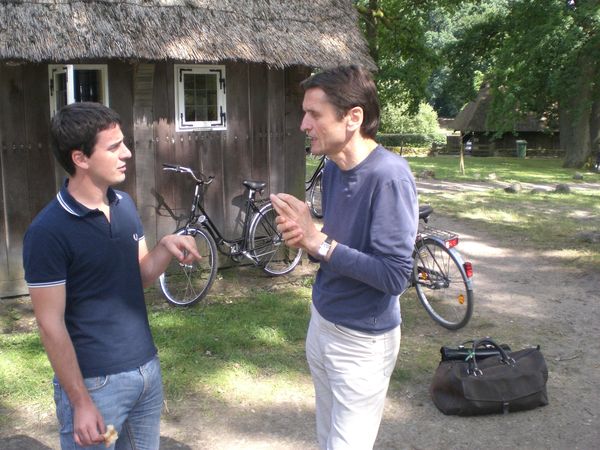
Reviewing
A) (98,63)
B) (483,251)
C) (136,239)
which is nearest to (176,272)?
(98,63)

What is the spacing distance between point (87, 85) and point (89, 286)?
5.54 meters

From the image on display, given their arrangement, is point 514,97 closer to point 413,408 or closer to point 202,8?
point 202,8

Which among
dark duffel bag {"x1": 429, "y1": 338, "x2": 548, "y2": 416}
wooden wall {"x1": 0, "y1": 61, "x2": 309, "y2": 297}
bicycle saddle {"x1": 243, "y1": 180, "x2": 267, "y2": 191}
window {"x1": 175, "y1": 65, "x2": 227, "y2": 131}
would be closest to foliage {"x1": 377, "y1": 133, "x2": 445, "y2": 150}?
wooden wall {"x1": 0, "y1": 61, "x2": 309, "y2": 297}

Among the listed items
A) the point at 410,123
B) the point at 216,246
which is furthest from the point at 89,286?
the point at 410,123

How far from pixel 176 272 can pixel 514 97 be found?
21330 mm

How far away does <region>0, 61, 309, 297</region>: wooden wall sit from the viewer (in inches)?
277

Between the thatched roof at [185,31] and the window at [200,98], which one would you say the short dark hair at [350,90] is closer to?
the thatched roof at [185,31]

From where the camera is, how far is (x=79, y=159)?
2275mm

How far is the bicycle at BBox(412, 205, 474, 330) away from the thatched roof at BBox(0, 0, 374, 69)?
2.47 metres

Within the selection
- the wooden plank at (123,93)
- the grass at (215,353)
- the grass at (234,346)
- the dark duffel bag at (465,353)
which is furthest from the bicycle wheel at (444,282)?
the wooden plank at (123,93)

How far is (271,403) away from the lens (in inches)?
185

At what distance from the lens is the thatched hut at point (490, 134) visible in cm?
3997

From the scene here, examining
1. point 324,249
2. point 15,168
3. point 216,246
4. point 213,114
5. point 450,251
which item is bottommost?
point 216,246

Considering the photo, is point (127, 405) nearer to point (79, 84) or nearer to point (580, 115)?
point (79, 84)
